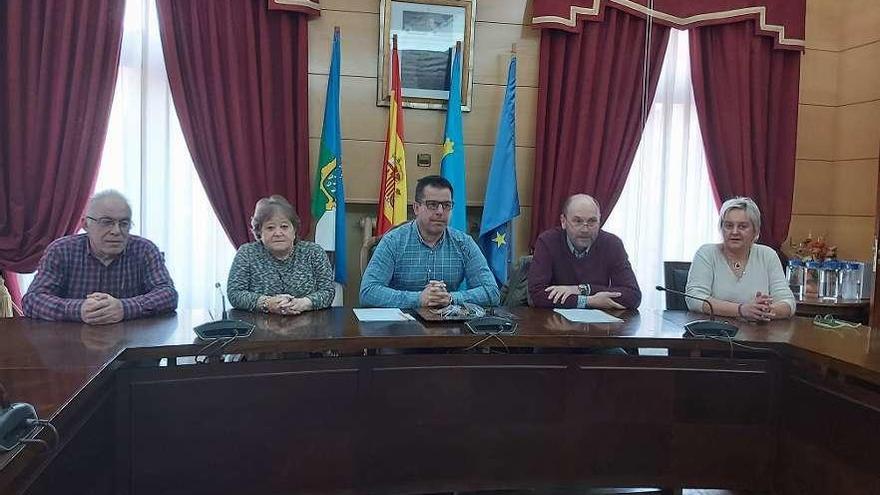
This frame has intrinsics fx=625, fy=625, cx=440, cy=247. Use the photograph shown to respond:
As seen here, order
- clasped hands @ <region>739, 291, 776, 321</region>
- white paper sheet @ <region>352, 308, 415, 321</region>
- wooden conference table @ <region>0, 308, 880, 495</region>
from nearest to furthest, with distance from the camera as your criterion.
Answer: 1. wooden conference table @ <region>0, 308, 880, 495</region>
2. white paper sheet @ <region>352, 308, 415, 321</region>
3. clasped hands @ <region>739, 291, 776, 321</region>

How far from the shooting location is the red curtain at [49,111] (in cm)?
297

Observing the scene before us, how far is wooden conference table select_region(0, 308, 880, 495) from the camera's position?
1.73m

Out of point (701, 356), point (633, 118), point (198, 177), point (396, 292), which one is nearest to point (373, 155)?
point (198, 177)

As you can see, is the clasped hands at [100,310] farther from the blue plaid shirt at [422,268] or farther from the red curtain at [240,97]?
the red curtain at [240,97]

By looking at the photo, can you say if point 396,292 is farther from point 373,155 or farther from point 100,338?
point 373,155

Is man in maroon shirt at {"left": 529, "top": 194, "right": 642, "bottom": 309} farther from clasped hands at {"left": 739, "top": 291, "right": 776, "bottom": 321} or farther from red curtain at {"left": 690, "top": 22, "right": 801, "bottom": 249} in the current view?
red curtain at {"left": 690, "top": 22, "right": 801, "bottom": 249}

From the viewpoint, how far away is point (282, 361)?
6.05ft

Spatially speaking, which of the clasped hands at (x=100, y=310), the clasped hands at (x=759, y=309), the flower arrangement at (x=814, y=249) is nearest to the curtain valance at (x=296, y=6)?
the clasped hands at (x=100, y=310)

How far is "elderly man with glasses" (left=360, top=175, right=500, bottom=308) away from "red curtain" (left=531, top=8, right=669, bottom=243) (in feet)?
3.55

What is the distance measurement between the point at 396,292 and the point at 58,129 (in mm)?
1923

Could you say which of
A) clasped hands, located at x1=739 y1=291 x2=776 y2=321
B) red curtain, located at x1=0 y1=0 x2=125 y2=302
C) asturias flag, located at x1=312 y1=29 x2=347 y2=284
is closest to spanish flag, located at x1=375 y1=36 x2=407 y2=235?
asturias flag, located at x1=312 y1=29 x2=347 y2=284

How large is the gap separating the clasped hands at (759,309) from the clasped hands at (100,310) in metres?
2.20

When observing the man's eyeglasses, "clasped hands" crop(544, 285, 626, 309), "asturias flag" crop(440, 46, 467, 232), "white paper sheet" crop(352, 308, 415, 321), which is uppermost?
"asturias flag" crop(440, 46, 467, 232)

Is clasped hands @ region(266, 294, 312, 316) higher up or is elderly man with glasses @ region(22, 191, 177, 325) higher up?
elderly man with glasses @ region(22, 191, 177, 325)
